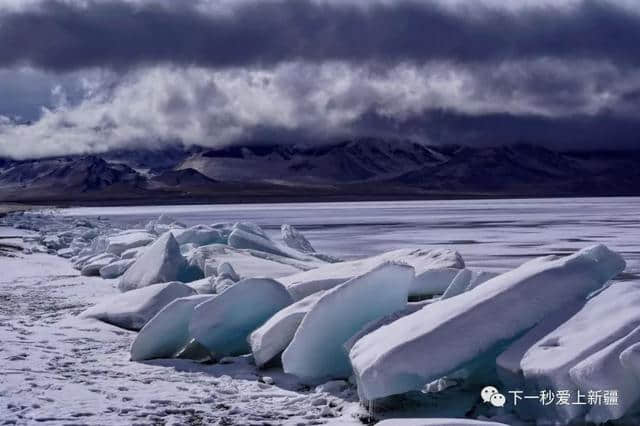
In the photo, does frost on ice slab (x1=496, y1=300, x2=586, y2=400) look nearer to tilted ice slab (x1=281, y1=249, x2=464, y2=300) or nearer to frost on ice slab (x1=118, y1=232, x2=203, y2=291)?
tilted ice slab (x1=281, y1=249, x2=464, y2=300)

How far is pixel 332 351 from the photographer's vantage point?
520 cm

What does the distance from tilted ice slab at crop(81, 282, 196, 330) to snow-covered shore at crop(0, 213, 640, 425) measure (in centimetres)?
2

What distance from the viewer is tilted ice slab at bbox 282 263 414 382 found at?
16.7 feet

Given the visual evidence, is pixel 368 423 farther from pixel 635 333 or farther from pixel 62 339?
pixel 62 339

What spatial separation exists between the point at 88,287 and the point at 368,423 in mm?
7425

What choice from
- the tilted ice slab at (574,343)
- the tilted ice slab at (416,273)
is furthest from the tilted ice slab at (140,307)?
the tilted ice slab at (574,343)

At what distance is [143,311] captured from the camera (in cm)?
730

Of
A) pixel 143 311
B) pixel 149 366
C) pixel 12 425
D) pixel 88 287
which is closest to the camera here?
pixel 12 425

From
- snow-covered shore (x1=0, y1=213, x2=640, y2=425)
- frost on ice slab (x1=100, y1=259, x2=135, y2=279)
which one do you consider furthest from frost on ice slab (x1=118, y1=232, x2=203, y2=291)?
snow-covered shore (x1=0, y1=213, x2=640, y2=425)

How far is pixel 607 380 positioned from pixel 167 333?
144 inches

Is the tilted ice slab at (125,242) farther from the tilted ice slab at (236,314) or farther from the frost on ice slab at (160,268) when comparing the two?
the tilted ice slab at (236,314)

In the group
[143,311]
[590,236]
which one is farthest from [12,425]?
[590,236]

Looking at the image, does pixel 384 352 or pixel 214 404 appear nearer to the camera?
pixel 384 352

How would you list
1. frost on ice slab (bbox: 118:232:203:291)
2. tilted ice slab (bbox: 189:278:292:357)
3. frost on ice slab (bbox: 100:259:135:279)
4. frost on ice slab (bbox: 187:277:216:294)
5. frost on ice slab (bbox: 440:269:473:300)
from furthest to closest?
frost on ice slab (bbox: 100:259:135:279) → frost on ice slab (bbox: 118:232:203:291) → frost on ice slab (bbox: 187:277:216:294) → tilted ice slab (bbox: 189:278:292:357) → frost on ice slab (bbox: 440:269:473:300)
